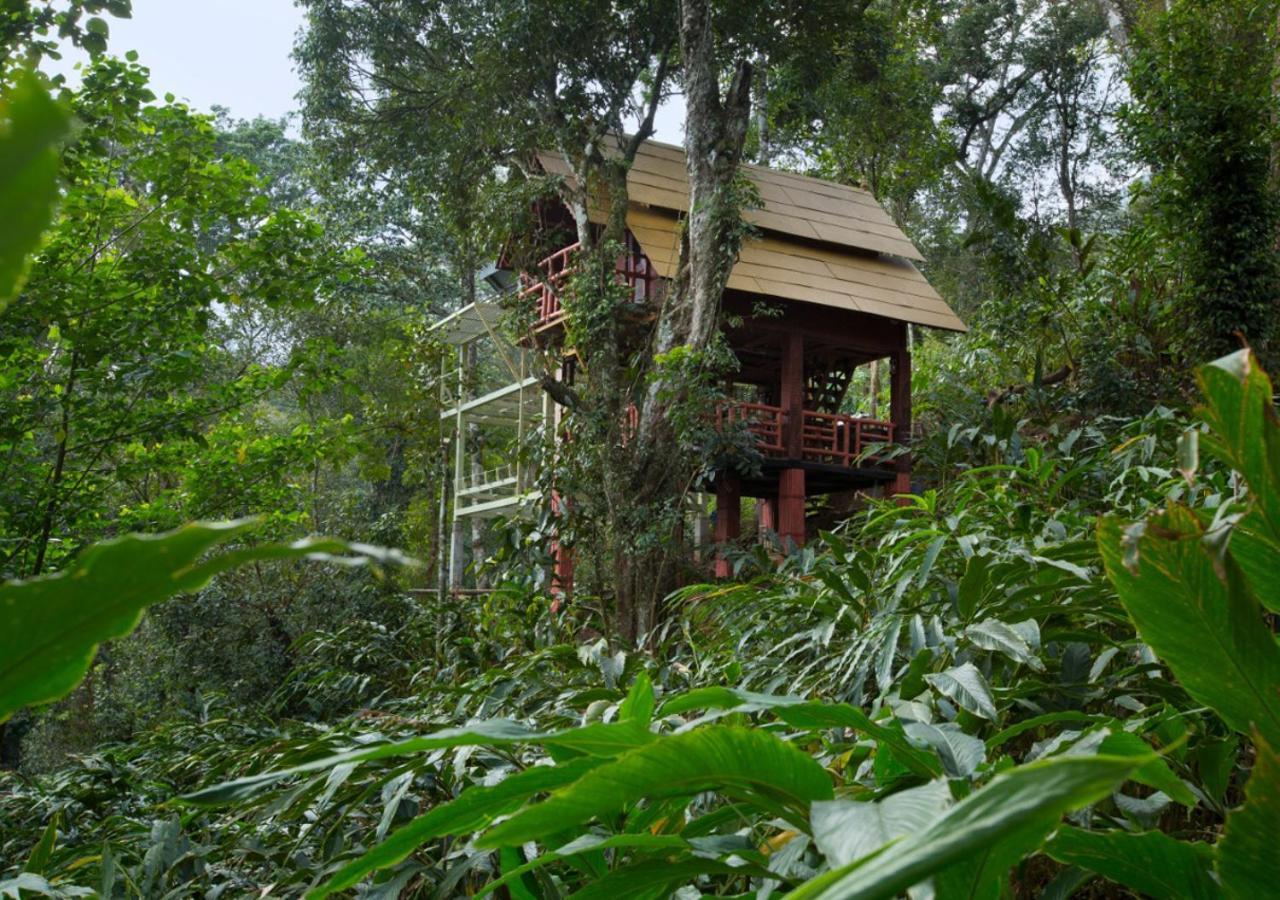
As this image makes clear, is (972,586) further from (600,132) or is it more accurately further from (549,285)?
(600,132)

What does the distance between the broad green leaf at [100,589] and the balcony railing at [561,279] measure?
9885mm

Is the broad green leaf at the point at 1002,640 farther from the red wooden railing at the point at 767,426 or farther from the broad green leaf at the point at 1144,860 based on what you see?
the red wooden railing at the point at 767,426

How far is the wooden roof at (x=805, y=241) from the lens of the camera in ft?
37.1

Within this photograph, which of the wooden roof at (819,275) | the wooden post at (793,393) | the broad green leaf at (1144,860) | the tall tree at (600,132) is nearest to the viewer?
the broad green leaf at (1144,860)

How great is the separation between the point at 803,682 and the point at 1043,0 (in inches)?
976

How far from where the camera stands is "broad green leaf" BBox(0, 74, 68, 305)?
0.79 feet

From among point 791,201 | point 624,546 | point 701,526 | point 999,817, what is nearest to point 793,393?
point 791,201

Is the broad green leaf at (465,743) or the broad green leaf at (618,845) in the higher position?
the broad green leaf at (465,743)

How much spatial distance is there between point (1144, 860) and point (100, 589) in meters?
Answer: 0.61

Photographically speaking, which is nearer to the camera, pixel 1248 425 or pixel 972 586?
pixel 1248 425

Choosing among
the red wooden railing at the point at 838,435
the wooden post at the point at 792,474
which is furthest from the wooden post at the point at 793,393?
the red wooden railing at the point at 838,435

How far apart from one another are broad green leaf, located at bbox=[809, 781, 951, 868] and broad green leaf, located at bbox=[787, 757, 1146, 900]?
0.10 m

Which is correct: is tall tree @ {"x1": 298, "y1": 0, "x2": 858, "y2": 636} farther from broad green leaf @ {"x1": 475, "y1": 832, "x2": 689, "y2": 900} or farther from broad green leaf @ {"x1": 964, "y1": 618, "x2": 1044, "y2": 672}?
broad green leaf @ {"x1": 475, "y1": 832, "x2": 689, "y2": 900}

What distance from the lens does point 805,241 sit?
12555 mm
